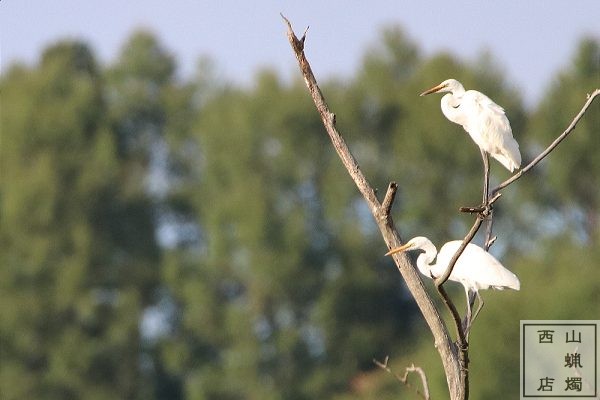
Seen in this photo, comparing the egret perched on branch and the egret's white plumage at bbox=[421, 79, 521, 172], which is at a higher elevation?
the egret's white plumage at bbox=[421, 79, 521, 172]

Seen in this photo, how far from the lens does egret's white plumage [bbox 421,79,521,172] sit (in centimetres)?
765

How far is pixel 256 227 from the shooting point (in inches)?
1272

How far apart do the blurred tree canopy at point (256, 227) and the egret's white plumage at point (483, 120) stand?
66.6 feet

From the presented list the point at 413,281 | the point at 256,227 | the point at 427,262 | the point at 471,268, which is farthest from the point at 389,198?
the point at 256,227

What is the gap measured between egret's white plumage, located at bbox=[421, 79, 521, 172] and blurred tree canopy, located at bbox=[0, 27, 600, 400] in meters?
20.3

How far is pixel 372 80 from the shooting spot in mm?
35375

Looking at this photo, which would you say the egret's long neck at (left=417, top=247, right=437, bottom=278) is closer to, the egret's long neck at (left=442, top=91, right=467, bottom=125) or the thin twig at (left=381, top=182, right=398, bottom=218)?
the egret's long neck at (left=442, top=91, right=467, bottom=125)

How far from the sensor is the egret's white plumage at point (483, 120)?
25.1ft

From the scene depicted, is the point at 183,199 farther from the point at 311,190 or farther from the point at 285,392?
the point at 285,392

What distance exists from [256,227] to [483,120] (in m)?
24.7

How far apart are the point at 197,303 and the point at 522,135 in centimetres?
653

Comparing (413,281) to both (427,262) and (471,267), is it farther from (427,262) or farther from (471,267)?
(471,267)

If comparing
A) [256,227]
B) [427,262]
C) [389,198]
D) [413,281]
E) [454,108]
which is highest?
[256,227]

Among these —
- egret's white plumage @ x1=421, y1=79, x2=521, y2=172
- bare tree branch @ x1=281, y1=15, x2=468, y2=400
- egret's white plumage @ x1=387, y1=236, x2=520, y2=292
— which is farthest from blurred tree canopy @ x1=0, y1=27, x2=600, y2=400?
bare tree branch @ x1=281, y1=15, x2=468, y2=400
